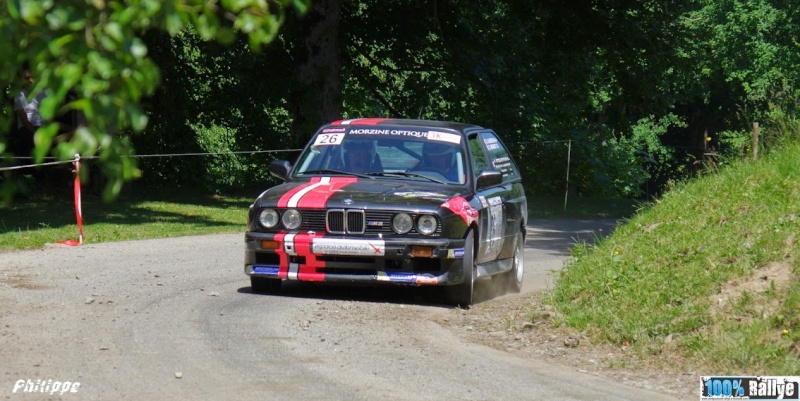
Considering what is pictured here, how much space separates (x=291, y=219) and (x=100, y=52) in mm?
7515

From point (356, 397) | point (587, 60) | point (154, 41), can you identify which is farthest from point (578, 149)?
point (356, 397)

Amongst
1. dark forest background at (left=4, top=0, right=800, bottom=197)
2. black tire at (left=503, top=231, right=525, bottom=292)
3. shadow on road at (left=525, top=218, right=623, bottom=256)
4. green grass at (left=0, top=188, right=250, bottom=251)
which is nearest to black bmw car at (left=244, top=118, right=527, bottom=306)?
black tire at (left=503, top=231, right=525, bottom=292)

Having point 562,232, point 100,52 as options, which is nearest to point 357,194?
point 100,52

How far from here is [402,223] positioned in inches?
436

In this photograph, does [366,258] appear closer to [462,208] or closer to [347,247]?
[347,247]

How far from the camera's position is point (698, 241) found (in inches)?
433

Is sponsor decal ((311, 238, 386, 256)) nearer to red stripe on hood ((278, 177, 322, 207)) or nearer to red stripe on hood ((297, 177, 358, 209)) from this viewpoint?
red stripe on hood ((297, 177, 358, 209))

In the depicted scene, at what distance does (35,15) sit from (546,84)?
1191 inches

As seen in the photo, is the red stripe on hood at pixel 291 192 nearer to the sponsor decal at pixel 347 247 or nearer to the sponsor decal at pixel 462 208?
the sponsor decal at pixel 347 247

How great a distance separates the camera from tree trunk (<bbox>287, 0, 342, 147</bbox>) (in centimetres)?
2748

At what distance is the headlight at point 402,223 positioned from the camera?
11.1 meters

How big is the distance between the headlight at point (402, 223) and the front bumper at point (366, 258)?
0.32 ft

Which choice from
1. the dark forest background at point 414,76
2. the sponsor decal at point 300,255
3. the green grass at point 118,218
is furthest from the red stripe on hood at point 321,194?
the dark forest background at point 414,76

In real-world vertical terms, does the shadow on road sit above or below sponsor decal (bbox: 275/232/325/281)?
below
